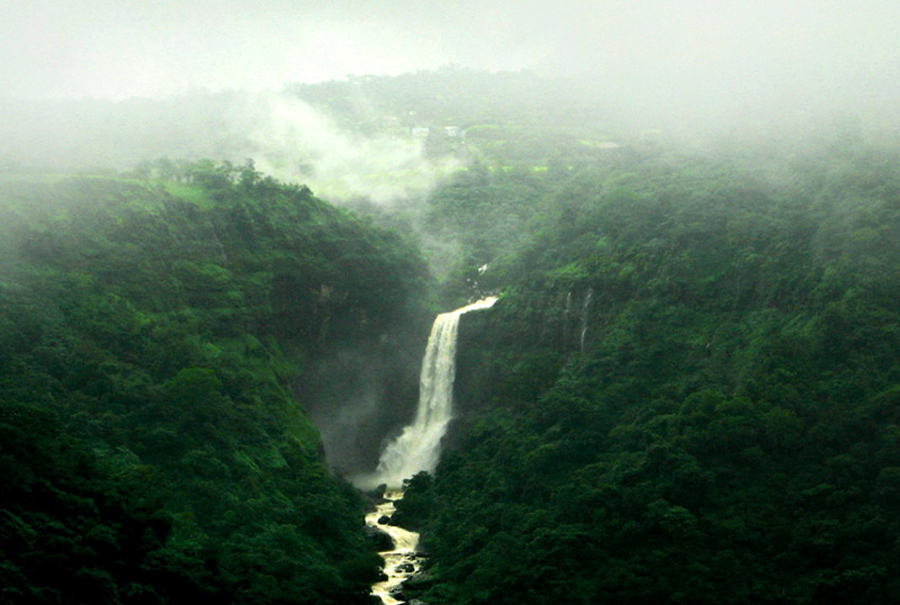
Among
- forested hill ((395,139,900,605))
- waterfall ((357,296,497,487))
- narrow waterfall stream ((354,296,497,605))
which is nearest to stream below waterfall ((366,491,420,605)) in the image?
narrow waterfall stream ((354,296,497,605))

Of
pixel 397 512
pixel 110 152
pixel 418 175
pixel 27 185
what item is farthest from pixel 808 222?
pixel 110 152

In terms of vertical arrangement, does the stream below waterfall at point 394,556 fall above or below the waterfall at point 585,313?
below

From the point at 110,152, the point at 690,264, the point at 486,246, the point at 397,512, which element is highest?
the point at 110,152

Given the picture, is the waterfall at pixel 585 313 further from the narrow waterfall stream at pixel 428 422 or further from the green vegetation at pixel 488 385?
the narrow waterfall stream at pixel 428 422

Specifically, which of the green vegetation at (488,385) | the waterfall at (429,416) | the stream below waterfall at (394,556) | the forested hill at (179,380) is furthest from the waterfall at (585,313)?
the stream below waterfall at (394,556)

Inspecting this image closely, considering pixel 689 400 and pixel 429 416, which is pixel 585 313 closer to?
pixel 429 416

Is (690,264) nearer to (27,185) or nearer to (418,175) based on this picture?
(27,185)
